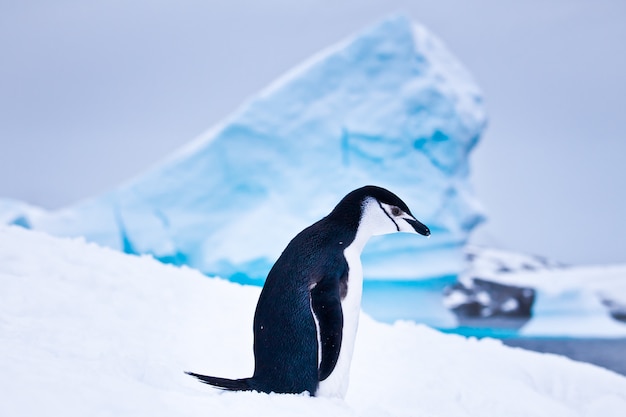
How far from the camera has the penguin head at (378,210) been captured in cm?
242

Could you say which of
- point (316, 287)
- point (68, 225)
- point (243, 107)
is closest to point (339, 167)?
point (243, 107)

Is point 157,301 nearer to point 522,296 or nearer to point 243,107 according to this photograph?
point 243,107

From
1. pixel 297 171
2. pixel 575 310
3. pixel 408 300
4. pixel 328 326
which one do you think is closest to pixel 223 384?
pixel 328 326

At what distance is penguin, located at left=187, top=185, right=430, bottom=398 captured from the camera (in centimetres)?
222

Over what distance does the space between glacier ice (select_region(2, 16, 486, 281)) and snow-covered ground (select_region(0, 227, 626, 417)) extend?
733 cm

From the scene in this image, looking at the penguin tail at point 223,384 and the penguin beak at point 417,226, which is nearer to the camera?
the penguin tail at point 223,384

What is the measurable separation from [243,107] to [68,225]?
146 inches

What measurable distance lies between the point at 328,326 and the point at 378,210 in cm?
47

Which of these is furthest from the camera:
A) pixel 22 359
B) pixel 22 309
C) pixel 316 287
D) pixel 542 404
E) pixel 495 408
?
pixel 542 404

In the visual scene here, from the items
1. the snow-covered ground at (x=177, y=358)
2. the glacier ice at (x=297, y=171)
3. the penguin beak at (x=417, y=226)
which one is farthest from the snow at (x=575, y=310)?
the penguin beak at (x=417, y=226)

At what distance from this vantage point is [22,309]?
2.81 m

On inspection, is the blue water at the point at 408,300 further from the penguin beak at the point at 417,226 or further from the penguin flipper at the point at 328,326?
the penguin flipper at the point at 328,326

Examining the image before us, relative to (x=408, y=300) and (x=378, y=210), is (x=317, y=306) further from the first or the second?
(x=408, y=300)

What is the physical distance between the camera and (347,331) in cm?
233
